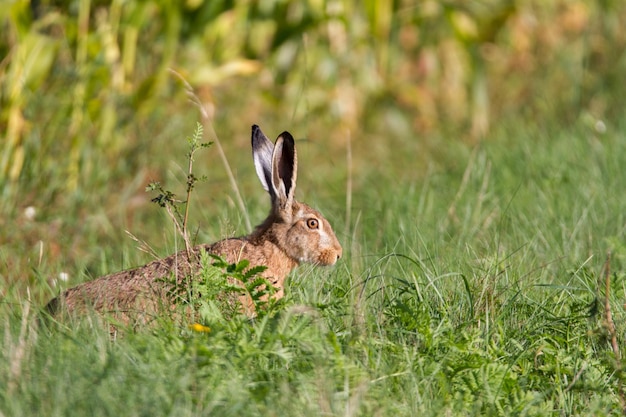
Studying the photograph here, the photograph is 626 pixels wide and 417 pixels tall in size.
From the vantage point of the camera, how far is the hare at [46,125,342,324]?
4270 millimetres

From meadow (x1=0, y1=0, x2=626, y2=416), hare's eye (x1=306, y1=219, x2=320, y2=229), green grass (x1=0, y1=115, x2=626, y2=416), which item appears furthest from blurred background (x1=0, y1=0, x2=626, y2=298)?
green grass (x1=0, y1=115, x2=626, y2=416)

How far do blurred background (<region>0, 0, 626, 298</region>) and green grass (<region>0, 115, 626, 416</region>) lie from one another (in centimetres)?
75

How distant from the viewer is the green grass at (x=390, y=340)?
10.8 feet


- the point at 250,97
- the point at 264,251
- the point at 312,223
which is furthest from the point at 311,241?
the point at 250,97

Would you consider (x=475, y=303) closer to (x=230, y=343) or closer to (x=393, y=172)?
(x=230, y=343)

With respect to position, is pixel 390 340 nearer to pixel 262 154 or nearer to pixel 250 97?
pixel 262 154

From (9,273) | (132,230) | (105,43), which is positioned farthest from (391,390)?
(105,43)

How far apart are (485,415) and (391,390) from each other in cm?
38

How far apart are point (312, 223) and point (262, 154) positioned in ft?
1.56

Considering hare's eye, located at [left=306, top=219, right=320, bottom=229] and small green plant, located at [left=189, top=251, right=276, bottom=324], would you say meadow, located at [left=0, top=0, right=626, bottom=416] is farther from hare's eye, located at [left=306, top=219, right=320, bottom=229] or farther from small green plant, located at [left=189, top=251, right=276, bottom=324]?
hare's eye, located at [left=306, top=219, right=320, bottom=229]

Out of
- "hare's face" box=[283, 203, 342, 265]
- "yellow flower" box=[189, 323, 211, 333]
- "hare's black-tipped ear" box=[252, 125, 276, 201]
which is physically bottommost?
"hare's face" box=[283, 203, 342, 265]

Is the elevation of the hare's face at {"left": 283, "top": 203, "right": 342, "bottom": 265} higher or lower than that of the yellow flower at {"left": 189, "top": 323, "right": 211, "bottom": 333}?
lower

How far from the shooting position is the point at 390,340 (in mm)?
3926

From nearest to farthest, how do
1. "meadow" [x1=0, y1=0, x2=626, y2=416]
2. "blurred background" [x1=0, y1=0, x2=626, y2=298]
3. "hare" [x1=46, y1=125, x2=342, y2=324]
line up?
"meadow" [x1=0, y1=0, x2=626, y2=416]
"hare" [x1=46, y1=125, x2=342, y2=324]
"blurred background" [x1=0, y1=0, x2=626, y2=298]
